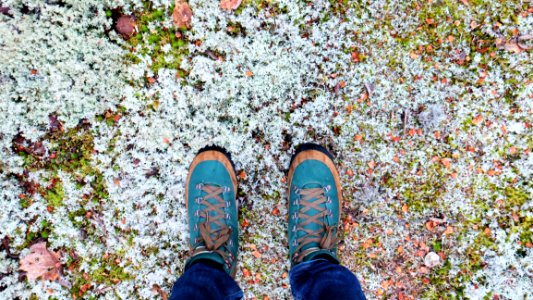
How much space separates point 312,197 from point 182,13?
2.18 meters

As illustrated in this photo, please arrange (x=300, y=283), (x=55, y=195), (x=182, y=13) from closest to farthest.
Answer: (x=300, y=283)
(x=182, y=13)
(x=55, y=195)

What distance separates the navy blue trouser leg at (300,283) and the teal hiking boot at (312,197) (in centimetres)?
32

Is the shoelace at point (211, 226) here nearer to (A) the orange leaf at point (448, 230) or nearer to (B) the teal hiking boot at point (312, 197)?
(B) the teal hiking boot at point (312, 197)

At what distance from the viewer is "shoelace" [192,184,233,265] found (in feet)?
11.3

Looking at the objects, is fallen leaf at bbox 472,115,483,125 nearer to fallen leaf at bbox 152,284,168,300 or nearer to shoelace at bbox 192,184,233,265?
shoelace at bbox 192,184,233,265

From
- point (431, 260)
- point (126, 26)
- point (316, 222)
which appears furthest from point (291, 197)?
point (126, 26)

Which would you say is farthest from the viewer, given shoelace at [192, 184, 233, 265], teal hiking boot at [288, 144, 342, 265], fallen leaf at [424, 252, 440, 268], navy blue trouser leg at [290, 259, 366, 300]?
fallen leaf at [424, 252, 440, 268]

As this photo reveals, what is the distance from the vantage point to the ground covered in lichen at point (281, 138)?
3611mm

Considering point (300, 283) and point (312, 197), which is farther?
point (312, 197)

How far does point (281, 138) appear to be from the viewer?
3.68 m

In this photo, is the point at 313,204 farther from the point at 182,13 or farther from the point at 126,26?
the point at 126,26

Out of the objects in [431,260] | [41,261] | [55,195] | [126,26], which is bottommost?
[431,260]

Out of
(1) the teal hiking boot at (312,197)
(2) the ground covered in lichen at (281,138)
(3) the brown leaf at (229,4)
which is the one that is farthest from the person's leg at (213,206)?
(3) the brown leaf at (229,4)

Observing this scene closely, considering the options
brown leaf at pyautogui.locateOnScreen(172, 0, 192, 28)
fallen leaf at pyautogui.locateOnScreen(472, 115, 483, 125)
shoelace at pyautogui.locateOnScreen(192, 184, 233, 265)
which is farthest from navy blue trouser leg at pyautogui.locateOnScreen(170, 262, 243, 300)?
fallen leaf at pyautogui.locateOnScreen(472, 115, 483, 125)
